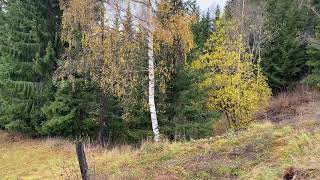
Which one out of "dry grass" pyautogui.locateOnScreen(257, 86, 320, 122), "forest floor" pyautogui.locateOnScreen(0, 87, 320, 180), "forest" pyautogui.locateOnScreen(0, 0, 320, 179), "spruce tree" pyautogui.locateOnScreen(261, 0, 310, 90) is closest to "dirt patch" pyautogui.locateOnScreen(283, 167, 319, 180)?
"forest floor" pyautogui.locateOnScreen(0, 87, 320, 180)

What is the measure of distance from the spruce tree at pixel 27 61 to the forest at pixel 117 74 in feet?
0.15

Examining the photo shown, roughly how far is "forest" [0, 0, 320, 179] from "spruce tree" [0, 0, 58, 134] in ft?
0.15

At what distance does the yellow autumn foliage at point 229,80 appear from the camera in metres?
19.2

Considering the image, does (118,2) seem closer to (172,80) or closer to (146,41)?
(146,41)

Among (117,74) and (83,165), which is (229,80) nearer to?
(117,74)

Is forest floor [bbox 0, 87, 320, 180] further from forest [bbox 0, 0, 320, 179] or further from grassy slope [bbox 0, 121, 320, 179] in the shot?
forest [bbox 0, 0, 320, 179]

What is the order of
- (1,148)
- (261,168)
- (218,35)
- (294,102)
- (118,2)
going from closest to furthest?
(261,168) → (118,2) → (1,148) → (218,35) → (294,102)

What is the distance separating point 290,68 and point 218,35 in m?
10.0

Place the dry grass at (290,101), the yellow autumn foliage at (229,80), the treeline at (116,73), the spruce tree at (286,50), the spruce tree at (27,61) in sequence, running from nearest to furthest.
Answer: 1. the treeline at (116,73)
2. the spruce tree at (27,61)
3. the yellow autumn foliage at (229,80)
4. the dry grass at (290,101)
5. the spruce tree at (286,50)

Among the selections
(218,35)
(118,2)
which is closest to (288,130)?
(118,2)

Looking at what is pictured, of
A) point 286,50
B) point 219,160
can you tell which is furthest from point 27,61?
point 286,50

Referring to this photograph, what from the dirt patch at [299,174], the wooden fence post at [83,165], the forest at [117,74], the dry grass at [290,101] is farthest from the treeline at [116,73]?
the dirt patch at [299,174]

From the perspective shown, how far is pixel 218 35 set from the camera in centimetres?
2066

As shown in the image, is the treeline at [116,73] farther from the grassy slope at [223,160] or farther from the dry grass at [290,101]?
the dry grass at [290,101]
